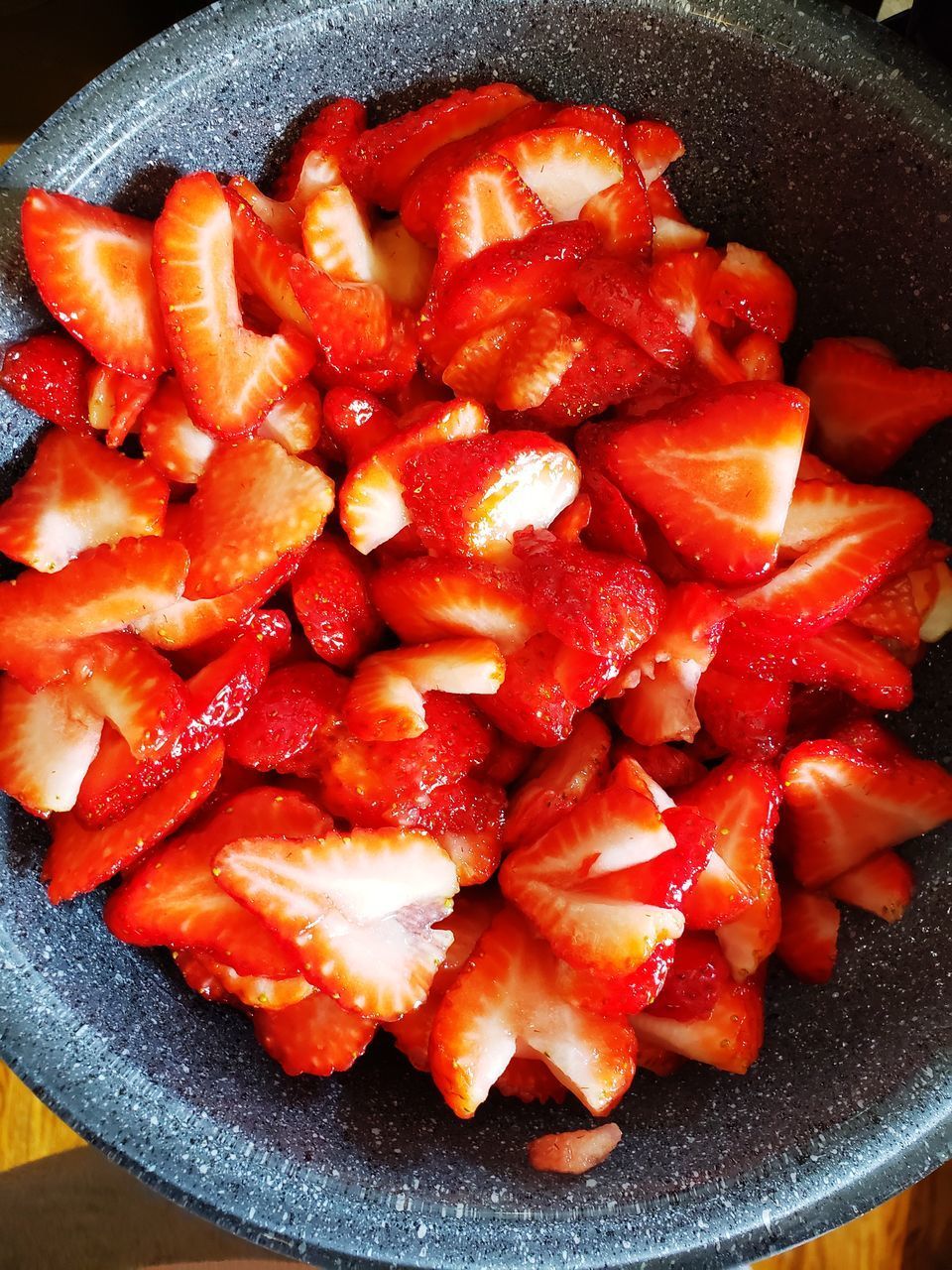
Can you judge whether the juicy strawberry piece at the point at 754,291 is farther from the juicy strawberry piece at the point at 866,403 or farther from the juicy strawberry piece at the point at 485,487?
the juicy strawberry piece at the point at 485,487

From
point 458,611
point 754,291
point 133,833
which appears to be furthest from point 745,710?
point 133,833

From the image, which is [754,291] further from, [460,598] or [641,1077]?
[641,1077]

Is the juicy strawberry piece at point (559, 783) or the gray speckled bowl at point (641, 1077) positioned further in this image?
the juicy strawberry piece at point (559, 783)

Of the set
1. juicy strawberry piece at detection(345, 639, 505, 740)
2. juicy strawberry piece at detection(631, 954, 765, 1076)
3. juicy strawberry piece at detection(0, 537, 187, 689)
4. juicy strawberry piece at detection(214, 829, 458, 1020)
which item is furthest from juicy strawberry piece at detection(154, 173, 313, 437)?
juicy strawberry piece at detection(631, 954, 765, 1076)

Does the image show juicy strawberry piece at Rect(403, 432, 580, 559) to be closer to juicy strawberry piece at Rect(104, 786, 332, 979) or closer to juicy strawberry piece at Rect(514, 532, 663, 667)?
juicy strawberry piece at Rect(514, 532, 663, 667)

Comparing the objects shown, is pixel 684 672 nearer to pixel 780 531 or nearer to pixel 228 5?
pixel 780 531

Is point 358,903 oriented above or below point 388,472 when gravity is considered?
below

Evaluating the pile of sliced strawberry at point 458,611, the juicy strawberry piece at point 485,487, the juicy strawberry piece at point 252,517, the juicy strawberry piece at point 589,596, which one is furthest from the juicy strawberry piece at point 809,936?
the juicy strawberry piece at point 252,517
